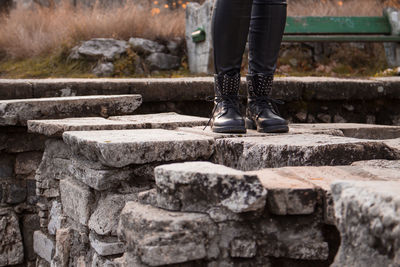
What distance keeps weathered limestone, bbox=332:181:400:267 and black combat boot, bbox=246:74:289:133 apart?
1.26 m

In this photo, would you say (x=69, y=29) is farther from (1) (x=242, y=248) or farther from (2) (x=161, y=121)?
(1) (x=242, y=248)

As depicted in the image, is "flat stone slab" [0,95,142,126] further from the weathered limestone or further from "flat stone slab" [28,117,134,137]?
the weathered limestone

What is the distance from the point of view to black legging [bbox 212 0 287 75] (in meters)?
2.49

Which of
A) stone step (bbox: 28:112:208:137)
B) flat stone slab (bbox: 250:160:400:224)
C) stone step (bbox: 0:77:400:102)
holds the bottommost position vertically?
stone step (bbox: 0:77:400:102)

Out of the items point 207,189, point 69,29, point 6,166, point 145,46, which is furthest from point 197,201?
point 69,29

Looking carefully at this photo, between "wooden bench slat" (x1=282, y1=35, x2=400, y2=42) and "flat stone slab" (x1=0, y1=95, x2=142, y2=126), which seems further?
"wooden bench slat" (x1=282, y1=35, x2=400, y2=42)

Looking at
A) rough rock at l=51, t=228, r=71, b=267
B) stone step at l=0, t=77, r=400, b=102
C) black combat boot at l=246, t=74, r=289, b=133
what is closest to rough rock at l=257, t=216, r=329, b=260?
black combat boot at l=246, t=74, r=289, b=133

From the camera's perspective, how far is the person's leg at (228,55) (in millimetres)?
2473

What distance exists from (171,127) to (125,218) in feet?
4.23

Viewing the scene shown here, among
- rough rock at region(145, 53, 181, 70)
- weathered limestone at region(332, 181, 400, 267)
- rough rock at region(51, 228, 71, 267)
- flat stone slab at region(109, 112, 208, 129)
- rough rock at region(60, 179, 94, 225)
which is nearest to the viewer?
weathered limestone at region(332, 181, 400, 267)

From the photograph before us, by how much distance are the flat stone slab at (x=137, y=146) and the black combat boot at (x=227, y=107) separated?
267mm

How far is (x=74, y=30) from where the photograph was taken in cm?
729

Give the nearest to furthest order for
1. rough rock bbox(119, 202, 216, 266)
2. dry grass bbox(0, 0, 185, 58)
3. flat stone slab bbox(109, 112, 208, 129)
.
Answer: rough rock bbox(119, 202, 216, 266), flat stone slab bbox(109, 112, 208, 129), dry grass bbox(0, 0, 185, 58)

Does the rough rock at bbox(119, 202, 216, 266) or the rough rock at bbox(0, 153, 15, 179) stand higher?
the rough rock at bbox(119, 202, 216, 266)
